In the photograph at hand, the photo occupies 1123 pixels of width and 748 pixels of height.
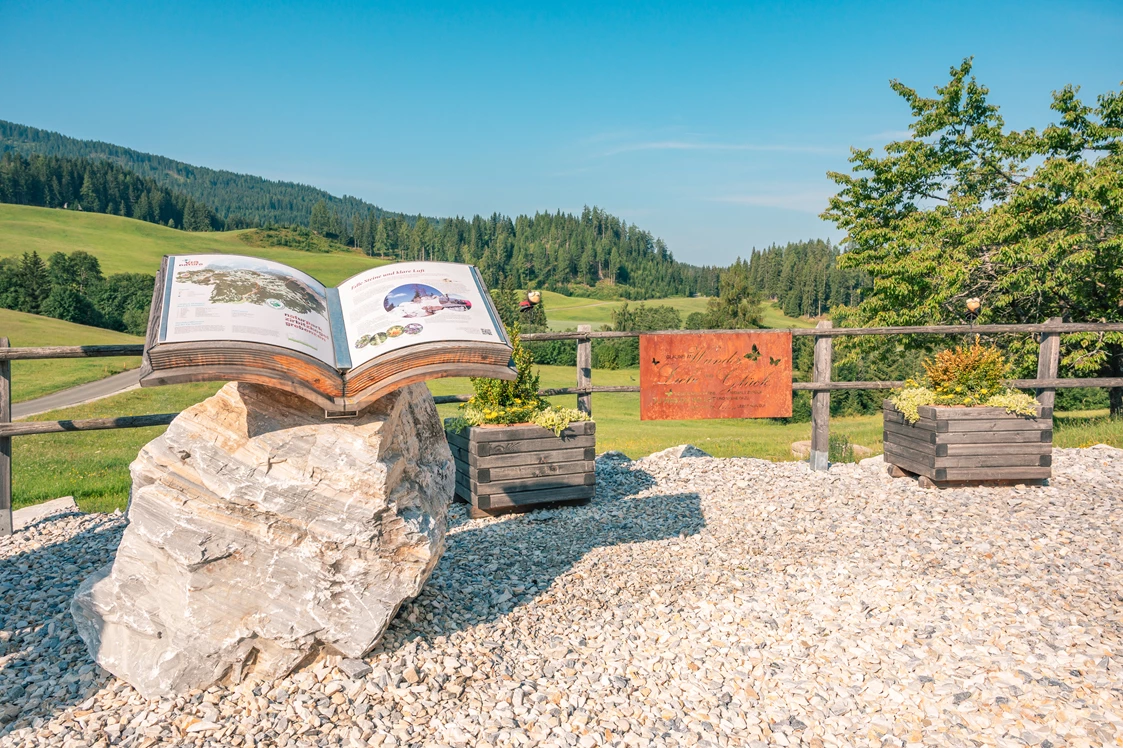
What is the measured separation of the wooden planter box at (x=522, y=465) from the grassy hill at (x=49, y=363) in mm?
18756

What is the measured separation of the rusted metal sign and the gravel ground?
2073 mm

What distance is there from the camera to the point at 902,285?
18.3m

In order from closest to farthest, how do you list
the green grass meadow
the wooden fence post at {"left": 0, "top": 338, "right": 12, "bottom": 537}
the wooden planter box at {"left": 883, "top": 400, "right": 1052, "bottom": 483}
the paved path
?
the wooden fence post at {"left": 0, "top": 338, "right": 12, "bottom": 537} → the wooden planter box at {"left": 883, "top": 400, "right": 1052, "bottom": 483} → the green grass meadow → the paved path

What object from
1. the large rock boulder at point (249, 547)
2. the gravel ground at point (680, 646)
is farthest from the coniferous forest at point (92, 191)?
the large rock boulder at point (249, 547)

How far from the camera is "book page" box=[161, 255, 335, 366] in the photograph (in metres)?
3.17

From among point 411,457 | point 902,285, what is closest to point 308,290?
point 411,457

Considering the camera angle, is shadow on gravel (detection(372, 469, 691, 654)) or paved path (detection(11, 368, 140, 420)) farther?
paved path (detection(11, 368, 140, 420))

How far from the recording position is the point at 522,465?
701 centimetres

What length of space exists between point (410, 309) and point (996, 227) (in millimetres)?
17508

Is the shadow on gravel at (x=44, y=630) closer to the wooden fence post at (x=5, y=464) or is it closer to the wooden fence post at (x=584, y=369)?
the wooden fence post at (x=5, y=464)

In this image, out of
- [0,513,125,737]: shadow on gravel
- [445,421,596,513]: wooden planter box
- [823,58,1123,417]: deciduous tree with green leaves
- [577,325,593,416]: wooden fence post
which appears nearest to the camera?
[0,513,125,737]: shadow on gravel

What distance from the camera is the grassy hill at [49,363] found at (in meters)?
27.9

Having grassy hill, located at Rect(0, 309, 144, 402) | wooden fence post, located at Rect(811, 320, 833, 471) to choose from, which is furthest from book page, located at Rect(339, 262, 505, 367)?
grassy hill, located at Rect(0, 309, 144, 402)

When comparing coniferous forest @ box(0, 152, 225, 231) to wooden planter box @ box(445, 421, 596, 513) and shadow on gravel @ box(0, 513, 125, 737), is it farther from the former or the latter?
wooden planter box @ box(445, 421, 596, 513)
